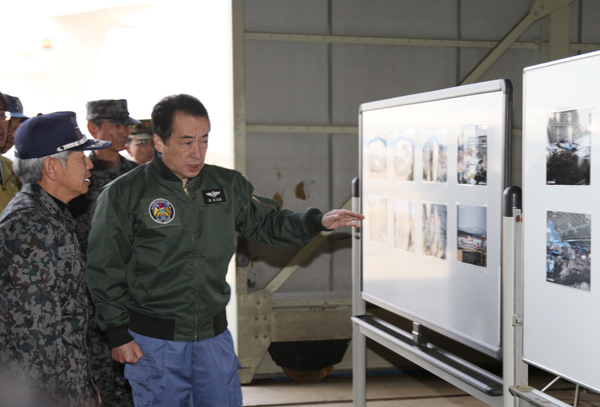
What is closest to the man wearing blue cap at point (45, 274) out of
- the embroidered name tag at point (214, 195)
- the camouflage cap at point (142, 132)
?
the embroidered name tag at point (214, 195)

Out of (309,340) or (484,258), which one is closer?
(484,258)

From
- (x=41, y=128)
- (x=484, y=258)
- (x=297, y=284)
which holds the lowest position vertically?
(x=297, y=284)

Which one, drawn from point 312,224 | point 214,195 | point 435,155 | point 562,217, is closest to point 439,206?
point 435,155

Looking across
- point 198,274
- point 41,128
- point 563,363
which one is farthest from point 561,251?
point 41,128

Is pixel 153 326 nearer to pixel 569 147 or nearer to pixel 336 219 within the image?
pixel 336 219

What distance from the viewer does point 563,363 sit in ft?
5.45

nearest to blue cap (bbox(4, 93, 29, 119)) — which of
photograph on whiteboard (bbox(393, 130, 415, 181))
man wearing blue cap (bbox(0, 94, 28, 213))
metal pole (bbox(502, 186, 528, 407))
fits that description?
man wearing blue cap (bbox(0, 94, 28, 213))

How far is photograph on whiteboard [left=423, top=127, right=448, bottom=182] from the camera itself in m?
2.22

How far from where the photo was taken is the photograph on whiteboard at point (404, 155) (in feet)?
8.03

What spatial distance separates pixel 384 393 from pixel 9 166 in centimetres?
283

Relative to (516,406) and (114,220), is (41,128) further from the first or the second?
(516,406)

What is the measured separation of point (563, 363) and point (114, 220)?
1.53 metres

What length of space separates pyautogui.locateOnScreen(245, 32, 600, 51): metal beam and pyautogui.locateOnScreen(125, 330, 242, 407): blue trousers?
2597mm

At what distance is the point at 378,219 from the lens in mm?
2750
